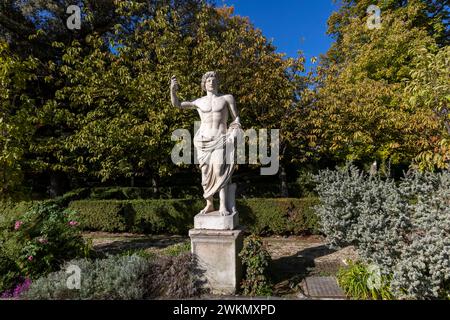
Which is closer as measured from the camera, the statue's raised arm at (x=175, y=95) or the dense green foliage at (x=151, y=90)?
the statue's raised arm at (x=175, y=95)

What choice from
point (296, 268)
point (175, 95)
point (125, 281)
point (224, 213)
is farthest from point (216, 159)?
point (296, 268)

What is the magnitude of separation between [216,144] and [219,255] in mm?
1658

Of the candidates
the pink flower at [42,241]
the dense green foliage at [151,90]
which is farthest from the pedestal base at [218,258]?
the dense green foliage at [151,90]

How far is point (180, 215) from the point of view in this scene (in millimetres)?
9117

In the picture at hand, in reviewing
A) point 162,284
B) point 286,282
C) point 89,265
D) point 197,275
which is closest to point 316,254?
point 286,282

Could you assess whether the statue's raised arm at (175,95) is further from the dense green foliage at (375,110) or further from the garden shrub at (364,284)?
the dense green foliage at (375,110)

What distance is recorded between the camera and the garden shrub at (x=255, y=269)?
Answer: 179 inches

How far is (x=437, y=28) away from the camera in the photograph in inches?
580

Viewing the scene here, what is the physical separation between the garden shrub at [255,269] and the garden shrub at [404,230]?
1136mm

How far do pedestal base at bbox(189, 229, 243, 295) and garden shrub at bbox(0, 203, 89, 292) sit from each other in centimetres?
222

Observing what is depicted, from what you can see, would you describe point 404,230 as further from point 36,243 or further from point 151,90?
point 151,90

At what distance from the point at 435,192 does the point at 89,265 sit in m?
4.83

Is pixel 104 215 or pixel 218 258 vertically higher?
pixel 104 215

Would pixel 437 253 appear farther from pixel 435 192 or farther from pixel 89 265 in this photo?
pixel 89 265
